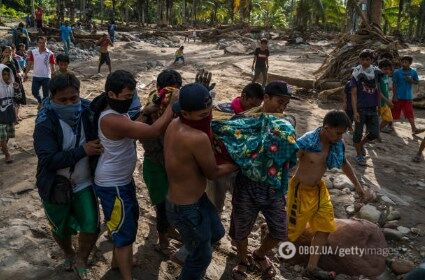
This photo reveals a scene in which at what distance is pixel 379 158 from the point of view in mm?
6516

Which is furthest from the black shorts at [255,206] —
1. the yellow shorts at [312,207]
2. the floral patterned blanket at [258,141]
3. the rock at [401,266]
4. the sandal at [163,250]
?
the rock at [401,266]

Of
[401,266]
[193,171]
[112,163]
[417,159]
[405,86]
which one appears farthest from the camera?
[405,86]

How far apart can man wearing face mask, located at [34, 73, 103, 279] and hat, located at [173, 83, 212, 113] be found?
700 millimetres

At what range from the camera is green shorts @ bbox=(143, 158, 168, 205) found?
3270 mm

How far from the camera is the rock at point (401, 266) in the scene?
3.74 meters

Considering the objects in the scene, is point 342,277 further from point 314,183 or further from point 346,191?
point 346,191

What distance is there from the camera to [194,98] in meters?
2.36

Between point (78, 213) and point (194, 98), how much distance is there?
1.27m

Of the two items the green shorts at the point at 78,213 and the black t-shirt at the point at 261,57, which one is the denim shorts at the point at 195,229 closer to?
the green shorts at the point at 78,213

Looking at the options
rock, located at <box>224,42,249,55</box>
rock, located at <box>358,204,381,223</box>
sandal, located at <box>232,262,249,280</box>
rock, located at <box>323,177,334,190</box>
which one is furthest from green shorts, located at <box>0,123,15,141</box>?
rock, located at <box>224,42,249,55</box>

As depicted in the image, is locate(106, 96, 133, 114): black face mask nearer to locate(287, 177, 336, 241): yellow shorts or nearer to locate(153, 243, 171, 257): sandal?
locate(153, 243, 171, 257): sandal

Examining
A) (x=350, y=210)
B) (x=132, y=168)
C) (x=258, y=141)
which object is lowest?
(x=350, y=210)

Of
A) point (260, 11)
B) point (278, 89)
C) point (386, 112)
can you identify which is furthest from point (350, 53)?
Result: point (260, 11)

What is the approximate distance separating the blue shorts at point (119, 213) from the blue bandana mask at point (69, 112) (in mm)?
471
